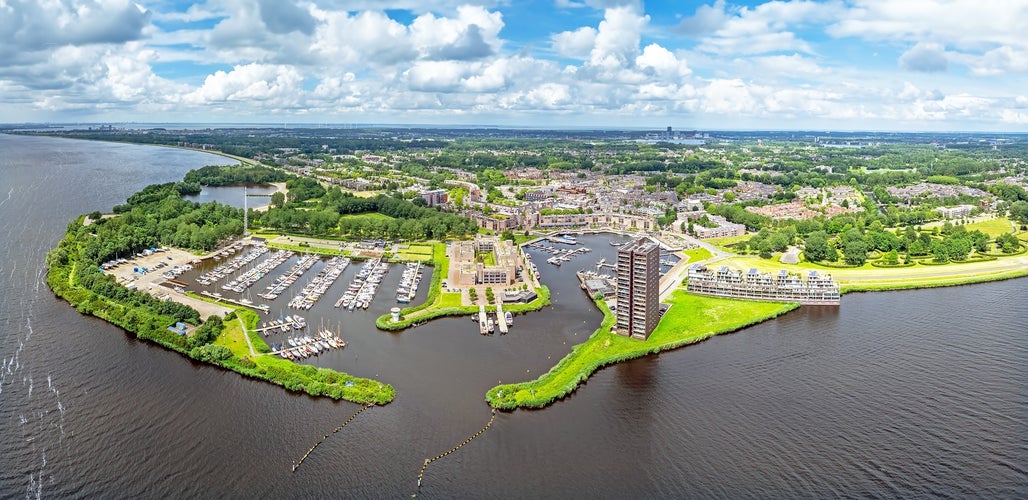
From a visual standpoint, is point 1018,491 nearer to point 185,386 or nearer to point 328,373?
point 328,373

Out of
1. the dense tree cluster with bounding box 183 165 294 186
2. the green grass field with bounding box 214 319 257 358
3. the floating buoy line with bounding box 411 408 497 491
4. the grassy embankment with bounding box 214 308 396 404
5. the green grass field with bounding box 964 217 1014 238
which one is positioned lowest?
the floating buoy line with bounding box 411 408 497 491

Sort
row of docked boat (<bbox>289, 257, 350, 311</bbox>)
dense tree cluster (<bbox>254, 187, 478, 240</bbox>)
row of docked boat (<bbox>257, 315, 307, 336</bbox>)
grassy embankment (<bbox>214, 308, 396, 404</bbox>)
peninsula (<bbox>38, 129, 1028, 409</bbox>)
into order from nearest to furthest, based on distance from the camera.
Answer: grassy embankment (<bbox>214, 308, 396, 404</bbox>), peninsula (<bbox>38, 129, 1028, 409</bbox>), row of docked boat (<bbox>257, 315, 307, 336</bbox>), row of docked boat (<bbox>289, 257, 350, 311</bbox>), dense tree cluster (<bbox>254, 187, 478, 240</bbox>)

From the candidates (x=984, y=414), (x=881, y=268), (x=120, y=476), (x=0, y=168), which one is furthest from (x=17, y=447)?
(x=0, y=168)

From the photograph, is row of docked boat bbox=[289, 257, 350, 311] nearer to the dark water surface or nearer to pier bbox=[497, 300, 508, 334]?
the dark water surface

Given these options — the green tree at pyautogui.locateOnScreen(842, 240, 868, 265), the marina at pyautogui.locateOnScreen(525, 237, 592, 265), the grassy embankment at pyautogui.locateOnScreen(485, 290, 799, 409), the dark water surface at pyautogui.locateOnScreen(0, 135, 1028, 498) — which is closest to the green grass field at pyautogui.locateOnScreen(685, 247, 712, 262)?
the marina at pyautogui.locateOnScreen(525, 237, 592, 265)

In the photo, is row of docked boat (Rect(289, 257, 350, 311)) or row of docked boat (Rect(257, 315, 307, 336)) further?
row of docked boat (Rect(289, 257, 350, 311))

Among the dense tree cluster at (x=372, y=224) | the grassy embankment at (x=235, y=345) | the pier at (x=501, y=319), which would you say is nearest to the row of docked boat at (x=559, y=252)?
the dense tree cluster at (x=372, y=224)

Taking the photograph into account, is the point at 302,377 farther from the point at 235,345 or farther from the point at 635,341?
the point at 635,341

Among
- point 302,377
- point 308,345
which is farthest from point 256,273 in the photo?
point 302,377
